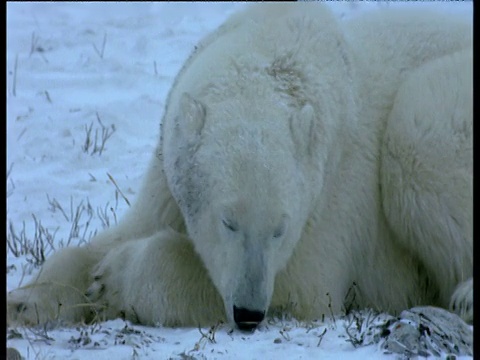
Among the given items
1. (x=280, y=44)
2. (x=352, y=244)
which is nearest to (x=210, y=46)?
(x=280, y=44)

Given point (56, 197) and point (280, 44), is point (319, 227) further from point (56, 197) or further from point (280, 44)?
point (56, 197)

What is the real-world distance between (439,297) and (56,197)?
2.73 m

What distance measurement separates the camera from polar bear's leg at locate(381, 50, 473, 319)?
17.1 ft

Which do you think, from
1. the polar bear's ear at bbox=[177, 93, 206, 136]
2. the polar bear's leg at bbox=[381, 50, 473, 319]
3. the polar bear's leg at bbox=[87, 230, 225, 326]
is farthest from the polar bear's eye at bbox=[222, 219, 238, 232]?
the polar bear's leg at bbox=[381, 50, 473, 319]

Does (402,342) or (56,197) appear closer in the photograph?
(402,342)

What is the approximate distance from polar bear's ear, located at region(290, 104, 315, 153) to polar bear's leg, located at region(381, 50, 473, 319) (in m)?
0.82

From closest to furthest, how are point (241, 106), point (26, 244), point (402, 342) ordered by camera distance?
point (402, 342), point (241, 106), point (26, 244)

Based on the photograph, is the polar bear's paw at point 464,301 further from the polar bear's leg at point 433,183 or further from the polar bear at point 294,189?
the polar bear's leg at point 433,183

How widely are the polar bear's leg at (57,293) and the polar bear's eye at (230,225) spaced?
757 mm

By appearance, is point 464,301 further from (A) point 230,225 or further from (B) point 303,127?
(A) point 230,225

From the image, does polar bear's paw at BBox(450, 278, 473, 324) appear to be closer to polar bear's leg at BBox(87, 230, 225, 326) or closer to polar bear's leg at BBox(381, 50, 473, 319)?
polar bear's leg at BBox(381, 50, 473, 319)

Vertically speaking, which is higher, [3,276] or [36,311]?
[3,276]

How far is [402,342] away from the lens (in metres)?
3.98

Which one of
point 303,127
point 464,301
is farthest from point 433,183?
point 303,127
